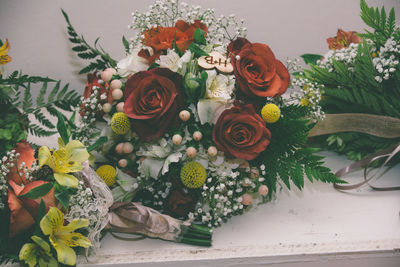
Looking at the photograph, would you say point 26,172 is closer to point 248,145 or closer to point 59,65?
point 248,145

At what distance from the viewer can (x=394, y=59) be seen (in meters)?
0.92

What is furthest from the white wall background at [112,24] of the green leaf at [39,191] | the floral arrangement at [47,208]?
the green leaf at [39,191]

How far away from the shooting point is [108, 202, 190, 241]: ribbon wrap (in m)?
0.76

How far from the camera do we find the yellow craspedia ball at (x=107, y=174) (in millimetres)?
815

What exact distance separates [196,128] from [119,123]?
0.18 m

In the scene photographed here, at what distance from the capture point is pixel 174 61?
0.82 metres

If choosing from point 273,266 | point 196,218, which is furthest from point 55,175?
point 273,266

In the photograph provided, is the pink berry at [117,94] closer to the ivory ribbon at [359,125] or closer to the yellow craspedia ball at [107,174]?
the yellow craspedia ball at [107,174]

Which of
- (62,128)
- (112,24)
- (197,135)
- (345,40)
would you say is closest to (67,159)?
(62,128)

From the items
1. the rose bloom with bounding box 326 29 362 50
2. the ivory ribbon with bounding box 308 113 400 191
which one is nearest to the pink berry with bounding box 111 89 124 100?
the ivory ribbon with bounding box 308 113 400 191

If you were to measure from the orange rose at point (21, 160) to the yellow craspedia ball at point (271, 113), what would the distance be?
547 millimetres

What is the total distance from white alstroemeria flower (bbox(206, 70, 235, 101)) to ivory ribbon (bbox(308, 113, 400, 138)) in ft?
1.20

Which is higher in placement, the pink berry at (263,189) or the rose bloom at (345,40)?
the rose bloom at (345,40)

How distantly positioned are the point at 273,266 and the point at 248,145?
0.94 ft
